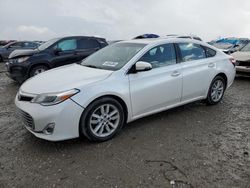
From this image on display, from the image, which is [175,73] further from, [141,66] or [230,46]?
[230,46]

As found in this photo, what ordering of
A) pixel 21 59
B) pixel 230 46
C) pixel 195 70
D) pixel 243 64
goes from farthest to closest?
pixel 230 46 < pixel 243 64 < pixel 21 59 < pixel 195 70

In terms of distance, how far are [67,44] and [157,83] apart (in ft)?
16.2

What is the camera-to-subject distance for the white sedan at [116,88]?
334cm

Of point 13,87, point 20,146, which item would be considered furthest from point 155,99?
point 13,87

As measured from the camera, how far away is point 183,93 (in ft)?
15.2

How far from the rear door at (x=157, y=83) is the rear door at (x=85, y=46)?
4.31m

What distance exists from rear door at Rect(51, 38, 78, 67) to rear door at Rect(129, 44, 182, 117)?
14.0 feet

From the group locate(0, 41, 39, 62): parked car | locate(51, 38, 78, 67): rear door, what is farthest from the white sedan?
locate(0, 41, 39, 62): parked car

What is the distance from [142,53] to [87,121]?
4.91 feet

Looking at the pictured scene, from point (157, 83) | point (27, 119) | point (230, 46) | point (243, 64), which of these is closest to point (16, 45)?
point (230, 46)

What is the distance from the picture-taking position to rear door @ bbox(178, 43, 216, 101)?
4.64 metres

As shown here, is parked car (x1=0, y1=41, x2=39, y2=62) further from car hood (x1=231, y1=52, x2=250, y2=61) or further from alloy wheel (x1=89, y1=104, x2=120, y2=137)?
alloy wheel (x1=89, y1=104, x2=120, y2=137)

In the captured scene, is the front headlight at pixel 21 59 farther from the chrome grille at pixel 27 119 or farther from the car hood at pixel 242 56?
the car hood at pixel 242 56

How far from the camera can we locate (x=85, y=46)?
8.49 metres
